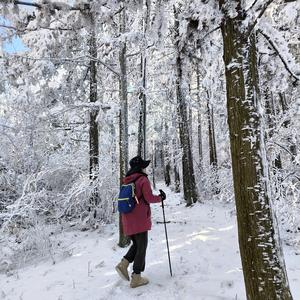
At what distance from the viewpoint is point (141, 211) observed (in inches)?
239

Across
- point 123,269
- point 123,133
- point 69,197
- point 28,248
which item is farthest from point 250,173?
point 69,197

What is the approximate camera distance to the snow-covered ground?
18.8 feet

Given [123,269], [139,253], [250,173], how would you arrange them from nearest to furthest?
[250,173] < [139,253] < [123,269]

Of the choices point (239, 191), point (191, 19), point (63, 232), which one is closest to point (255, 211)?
point (239, 191)

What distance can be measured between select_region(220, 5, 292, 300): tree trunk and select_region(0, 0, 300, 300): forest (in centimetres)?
1

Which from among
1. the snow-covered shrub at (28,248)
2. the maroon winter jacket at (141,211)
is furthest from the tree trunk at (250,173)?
the snow-covered shrub at (28,248)

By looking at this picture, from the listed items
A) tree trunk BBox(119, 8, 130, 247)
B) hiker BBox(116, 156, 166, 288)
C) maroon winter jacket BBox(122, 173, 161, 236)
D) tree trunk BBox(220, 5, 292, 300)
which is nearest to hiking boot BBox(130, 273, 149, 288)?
hiker BBox(116, 156, 166, 288)

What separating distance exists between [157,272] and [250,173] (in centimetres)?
333

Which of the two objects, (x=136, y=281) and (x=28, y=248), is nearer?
(x=136, y=281)

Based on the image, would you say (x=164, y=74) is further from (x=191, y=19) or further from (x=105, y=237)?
(x=191, y=19)

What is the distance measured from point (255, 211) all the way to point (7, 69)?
944 centimetres

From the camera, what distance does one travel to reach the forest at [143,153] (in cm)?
418

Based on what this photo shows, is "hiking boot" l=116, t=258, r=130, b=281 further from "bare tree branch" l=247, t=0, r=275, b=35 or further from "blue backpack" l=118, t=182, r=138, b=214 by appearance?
"bare tree branch" l=247, t=0, r=275, b=35

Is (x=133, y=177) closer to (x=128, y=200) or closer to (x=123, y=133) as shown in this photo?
(x=128, y=200)
